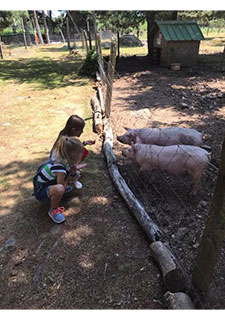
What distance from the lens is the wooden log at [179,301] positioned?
1918mm

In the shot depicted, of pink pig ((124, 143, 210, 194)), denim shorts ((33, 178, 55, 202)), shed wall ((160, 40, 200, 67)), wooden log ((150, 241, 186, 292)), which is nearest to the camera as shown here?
wooden log ((150, 241, 186, 292))

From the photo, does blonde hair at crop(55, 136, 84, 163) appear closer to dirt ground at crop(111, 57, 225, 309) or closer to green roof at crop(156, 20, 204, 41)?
dirt ground at crop(111, 57, 225, 309)

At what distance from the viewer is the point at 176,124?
18.8 feet

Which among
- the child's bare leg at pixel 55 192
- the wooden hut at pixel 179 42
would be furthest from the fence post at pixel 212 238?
the wooden hut at pixel 179 42

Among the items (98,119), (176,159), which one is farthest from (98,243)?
(98,119)

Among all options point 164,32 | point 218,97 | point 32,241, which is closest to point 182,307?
point 32,241

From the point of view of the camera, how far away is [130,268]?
243cm

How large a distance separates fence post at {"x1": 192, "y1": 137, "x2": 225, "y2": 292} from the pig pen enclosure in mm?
232

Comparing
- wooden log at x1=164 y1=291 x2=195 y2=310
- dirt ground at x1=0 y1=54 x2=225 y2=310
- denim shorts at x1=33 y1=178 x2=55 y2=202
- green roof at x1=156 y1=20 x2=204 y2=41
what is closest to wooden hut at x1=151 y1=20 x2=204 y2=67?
green roof at x1=156 y1=20 x2=204 y2=41

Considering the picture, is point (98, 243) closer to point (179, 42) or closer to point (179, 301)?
point (179, 301)

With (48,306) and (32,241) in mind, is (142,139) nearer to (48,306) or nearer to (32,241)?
(32,241)

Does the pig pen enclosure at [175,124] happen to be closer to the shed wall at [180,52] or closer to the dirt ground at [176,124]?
the dirt ground at [176,124]

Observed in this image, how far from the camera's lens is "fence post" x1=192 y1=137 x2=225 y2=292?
1.63 m

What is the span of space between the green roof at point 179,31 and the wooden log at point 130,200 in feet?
28.4
